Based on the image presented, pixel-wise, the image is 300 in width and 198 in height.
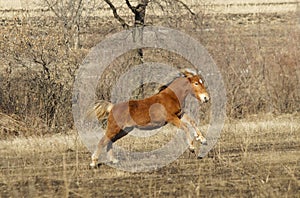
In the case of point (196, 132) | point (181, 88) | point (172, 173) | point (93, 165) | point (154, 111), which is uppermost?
point (181, 88)

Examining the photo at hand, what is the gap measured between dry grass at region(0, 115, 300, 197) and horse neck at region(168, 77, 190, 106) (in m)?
1.07

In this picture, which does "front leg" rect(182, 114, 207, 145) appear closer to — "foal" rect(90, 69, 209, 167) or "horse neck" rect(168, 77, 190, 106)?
"foal" rect(90, 69, 209, 167)

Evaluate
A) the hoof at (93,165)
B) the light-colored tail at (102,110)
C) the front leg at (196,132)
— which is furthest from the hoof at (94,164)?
the front leg at (196,132)

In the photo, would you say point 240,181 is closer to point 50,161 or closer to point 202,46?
point 50,161

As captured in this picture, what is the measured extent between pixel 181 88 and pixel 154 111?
71 cm

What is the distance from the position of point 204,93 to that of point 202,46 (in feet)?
29.9

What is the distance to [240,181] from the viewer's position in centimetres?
884

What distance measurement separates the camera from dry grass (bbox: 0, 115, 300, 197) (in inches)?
330

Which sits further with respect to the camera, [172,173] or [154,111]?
[154,111]

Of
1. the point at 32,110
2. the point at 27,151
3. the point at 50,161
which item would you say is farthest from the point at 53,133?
the point at 50,161

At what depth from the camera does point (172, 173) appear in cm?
969

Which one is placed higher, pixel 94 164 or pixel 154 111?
pixel 154 111

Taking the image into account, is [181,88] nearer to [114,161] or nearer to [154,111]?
[154,111]

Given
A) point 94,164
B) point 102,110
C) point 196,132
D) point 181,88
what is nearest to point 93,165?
point 94,164
